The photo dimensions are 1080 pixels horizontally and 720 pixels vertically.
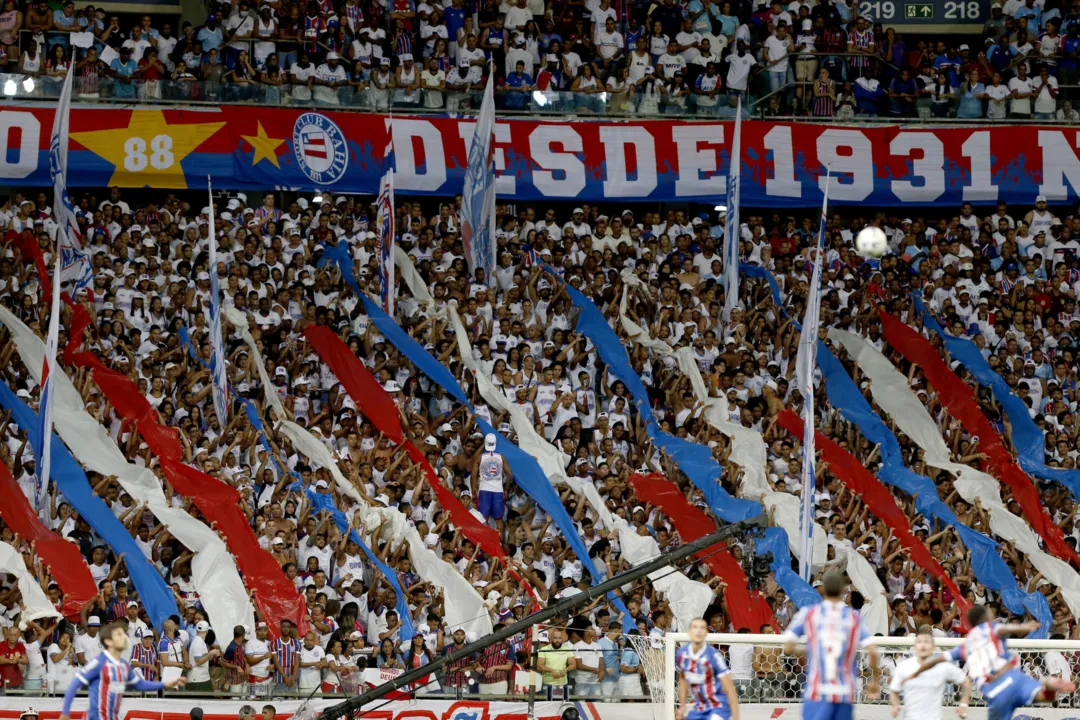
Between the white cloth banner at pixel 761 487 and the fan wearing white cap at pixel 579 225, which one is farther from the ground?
the fan wearing white cap at pixel 579 225

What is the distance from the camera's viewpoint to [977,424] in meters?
23.6

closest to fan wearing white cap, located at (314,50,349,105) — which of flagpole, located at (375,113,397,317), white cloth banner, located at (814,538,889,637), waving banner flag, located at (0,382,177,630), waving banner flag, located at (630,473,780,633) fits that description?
flagpole, located at (375,113,397,317)

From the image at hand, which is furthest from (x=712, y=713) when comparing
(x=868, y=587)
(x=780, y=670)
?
(x=868, y=587)

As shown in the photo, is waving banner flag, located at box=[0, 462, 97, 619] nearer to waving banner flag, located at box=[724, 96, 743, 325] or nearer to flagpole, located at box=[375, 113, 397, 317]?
flagpole, located at box=[375, 113, 397, 317]

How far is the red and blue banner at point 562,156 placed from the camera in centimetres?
2552

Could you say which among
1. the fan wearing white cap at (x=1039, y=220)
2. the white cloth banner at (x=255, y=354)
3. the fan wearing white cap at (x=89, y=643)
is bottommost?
the fan wearing white cap at (x=89, y=643)

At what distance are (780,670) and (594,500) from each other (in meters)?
4.12

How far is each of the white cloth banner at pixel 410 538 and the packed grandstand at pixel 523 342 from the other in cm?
4

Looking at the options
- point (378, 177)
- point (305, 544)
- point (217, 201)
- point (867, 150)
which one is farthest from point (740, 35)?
point (305, 544)

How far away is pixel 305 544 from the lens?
19719 millimetres

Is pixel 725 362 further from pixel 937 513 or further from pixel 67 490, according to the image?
pixel 67 490

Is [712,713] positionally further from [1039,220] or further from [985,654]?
[1039,220]

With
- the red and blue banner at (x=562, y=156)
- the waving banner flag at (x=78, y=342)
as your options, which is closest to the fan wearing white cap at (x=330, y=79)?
the red and blue banner at (x=562, y=156)

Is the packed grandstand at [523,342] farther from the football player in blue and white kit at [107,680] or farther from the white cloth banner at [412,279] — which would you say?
the football player in blue and white kit at [107,680]
